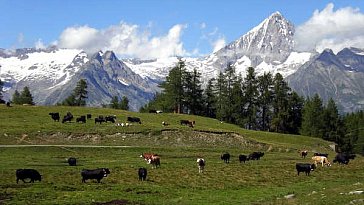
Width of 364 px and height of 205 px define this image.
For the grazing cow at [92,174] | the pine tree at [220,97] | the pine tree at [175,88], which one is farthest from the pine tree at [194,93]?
the grazing cow at [92,174]

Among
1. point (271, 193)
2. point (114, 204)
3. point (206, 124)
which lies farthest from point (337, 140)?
point (114, 204)

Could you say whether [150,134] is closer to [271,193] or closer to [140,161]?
[140,161]

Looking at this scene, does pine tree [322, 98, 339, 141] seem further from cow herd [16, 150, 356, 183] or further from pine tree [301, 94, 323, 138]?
cow herd [16, 150, 356, 183]

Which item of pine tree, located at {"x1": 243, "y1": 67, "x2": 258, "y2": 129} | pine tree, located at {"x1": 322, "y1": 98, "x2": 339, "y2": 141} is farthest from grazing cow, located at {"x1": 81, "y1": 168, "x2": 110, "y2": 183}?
pine tree, located at {"x1": 322, "y1": 98, "x2": 339, "y2": 141}

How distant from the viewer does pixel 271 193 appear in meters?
36.9

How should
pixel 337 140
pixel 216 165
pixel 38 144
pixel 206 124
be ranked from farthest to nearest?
pixel 337 140, pixel 206 124, pixel 38 144, pixel 216 165

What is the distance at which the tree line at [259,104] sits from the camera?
132 m

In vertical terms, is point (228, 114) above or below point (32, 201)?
above

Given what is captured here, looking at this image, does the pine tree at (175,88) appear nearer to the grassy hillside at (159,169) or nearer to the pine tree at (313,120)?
the pine tree at (313,120)

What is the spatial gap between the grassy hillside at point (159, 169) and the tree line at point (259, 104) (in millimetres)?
39884

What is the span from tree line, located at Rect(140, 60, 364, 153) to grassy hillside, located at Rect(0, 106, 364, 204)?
39.9 meters

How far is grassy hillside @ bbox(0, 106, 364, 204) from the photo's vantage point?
34062 mm

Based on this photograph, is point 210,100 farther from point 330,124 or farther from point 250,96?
point 330,124

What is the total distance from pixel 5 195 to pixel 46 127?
40.7 m
